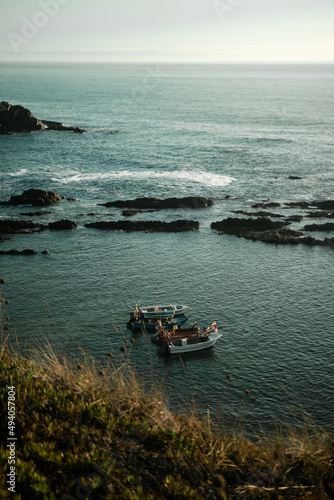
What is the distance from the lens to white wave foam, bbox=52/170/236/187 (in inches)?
4225

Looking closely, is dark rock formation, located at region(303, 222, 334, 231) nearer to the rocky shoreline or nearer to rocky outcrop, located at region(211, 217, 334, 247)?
the rocky shoreline

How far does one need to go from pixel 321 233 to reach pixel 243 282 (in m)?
25.3

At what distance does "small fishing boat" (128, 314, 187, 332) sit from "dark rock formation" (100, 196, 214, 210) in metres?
42.9

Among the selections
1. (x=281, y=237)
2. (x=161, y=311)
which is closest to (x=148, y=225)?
(x=281, y=237)

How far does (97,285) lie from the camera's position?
5756 cm

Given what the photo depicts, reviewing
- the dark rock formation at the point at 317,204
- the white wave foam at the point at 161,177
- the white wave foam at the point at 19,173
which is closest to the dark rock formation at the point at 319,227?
the dark rock formation at the point at 317,204

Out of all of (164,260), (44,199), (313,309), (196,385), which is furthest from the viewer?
(44,199)

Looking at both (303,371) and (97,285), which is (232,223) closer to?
(97,285)

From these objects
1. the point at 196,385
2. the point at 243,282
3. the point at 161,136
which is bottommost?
the point at 196,385

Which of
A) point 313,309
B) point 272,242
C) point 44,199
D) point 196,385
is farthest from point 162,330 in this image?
point 44,199

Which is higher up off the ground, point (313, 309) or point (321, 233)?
point (321, 233)

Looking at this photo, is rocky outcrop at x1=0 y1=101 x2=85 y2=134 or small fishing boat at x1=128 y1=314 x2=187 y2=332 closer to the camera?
small fishing boat at x1=128 y1=314 x2=187 y2=332

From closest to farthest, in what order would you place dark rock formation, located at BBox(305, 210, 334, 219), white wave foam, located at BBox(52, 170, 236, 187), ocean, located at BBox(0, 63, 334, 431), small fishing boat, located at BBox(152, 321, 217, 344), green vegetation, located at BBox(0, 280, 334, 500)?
green vegetation, located at BBox(0, 280, 334, 500)
ocean, located at BBox(0, 63, 334, 431)
small fishing boat, located at BBox(152, 321, 217, 344)
dark rock formation, located at BBox(305, 210, 334, 219)
white wave foam, located at BBox(52, 170, 236, 187)

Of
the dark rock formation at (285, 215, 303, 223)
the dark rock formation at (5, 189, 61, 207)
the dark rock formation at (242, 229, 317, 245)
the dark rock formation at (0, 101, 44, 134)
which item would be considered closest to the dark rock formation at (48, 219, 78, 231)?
the dark rock formation at (5, 189, 61, 207)
